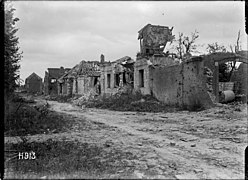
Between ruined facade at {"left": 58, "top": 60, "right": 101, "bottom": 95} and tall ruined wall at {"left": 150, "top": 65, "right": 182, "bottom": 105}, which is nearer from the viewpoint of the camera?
tall ruined wall at {"left": 150, "top": 65, "right": 182, "bottom": 105}

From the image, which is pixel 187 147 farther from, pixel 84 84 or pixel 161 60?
pixel 84 84

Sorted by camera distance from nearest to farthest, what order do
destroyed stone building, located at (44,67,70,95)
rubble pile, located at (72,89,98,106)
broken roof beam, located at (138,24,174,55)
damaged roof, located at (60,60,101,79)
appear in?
rubble pile, located at (72,89,98,106) → broken roof beam, located at (138,24,174,55) → damaged roof, located at (60,60,101,79) → destroyed stone building, located at (44,67,70,95)

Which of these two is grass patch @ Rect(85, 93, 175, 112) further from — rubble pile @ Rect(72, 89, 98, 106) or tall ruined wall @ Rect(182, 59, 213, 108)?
tall ruined wall @ Rect(182, 59, 213, 108)

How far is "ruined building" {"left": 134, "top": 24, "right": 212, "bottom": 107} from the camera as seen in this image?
12.3m

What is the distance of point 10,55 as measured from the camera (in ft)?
12.6

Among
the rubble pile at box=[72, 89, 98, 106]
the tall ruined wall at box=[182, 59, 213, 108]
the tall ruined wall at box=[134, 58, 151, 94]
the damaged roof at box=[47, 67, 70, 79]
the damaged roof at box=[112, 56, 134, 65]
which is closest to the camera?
the tall ruined wall at box=[182, 59, 213, 108]

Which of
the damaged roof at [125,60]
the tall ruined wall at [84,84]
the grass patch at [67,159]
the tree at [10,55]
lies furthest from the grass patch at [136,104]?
the tree at [10,55]

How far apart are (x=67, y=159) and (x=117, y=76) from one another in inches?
683

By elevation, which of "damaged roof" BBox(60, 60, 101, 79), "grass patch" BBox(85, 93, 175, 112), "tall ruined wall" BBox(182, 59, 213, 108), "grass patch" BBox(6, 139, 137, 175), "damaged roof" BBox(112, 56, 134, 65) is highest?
"damaged roof" BBox(112, 56, 134, 65)

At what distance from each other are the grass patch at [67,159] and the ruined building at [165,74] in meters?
8.47

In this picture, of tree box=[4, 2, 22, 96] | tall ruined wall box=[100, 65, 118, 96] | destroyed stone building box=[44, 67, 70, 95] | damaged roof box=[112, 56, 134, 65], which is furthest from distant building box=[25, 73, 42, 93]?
destroyed stone building box=[44, 67, 70, 95]

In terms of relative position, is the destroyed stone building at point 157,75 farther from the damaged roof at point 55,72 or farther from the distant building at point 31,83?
the damaged roof at point 55,72

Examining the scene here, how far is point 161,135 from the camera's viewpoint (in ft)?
21.6

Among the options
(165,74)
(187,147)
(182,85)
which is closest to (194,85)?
(182,85)
